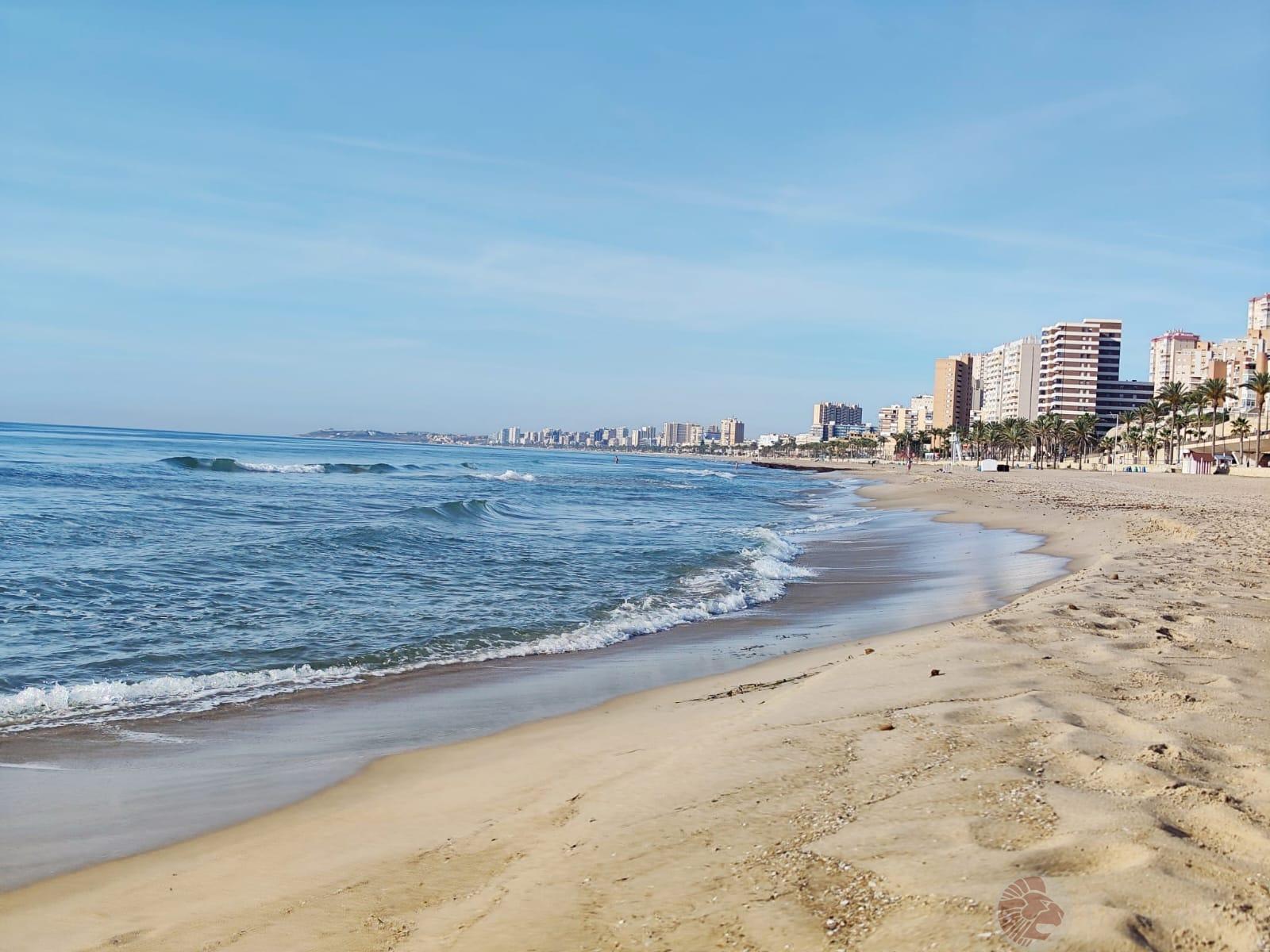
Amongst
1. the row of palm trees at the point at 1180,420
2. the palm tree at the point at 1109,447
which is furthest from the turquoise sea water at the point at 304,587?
the palm tree at the point at 1109,447

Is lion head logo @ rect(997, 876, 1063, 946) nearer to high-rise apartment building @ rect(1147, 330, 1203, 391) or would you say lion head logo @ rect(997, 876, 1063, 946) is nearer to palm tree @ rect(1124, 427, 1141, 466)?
palm tree @ rect(1124, 427, 1141, 466)

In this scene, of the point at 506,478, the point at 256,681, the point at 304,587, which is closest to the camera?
the point at 256,681

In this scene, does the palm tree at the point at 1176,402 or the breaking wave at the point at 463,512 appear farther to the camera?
the palm tree at the point at 1176,402

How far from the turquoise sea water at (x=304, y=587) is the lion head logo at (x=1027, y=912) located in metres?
6.63

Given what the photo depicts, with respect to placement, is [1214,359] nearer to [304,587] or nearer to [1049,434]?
[1049,434]

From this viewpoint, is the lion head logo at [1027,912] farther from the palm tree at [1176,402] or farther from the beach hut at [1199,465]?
the palm tree at [1176,402]

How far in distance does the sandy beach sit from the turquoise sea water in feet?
10.9

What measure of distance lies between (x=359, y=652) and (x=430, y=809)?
4759 mm

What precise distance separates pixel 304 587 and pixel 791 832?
34.9 feet

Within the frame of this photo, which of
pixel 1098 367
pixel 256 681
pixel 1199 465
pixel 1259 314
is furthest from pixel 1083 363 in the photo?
pixel 256 681

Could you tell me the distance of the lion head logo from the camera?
2.57 meters

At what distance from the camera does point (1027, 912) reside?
271cm

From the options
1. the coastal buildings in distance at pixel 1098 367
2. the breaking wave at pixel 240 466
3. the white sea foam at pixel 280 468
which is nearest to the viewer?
the breaking wave at pixel 240 466

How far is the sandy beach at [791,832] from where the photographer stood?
2854 mm
